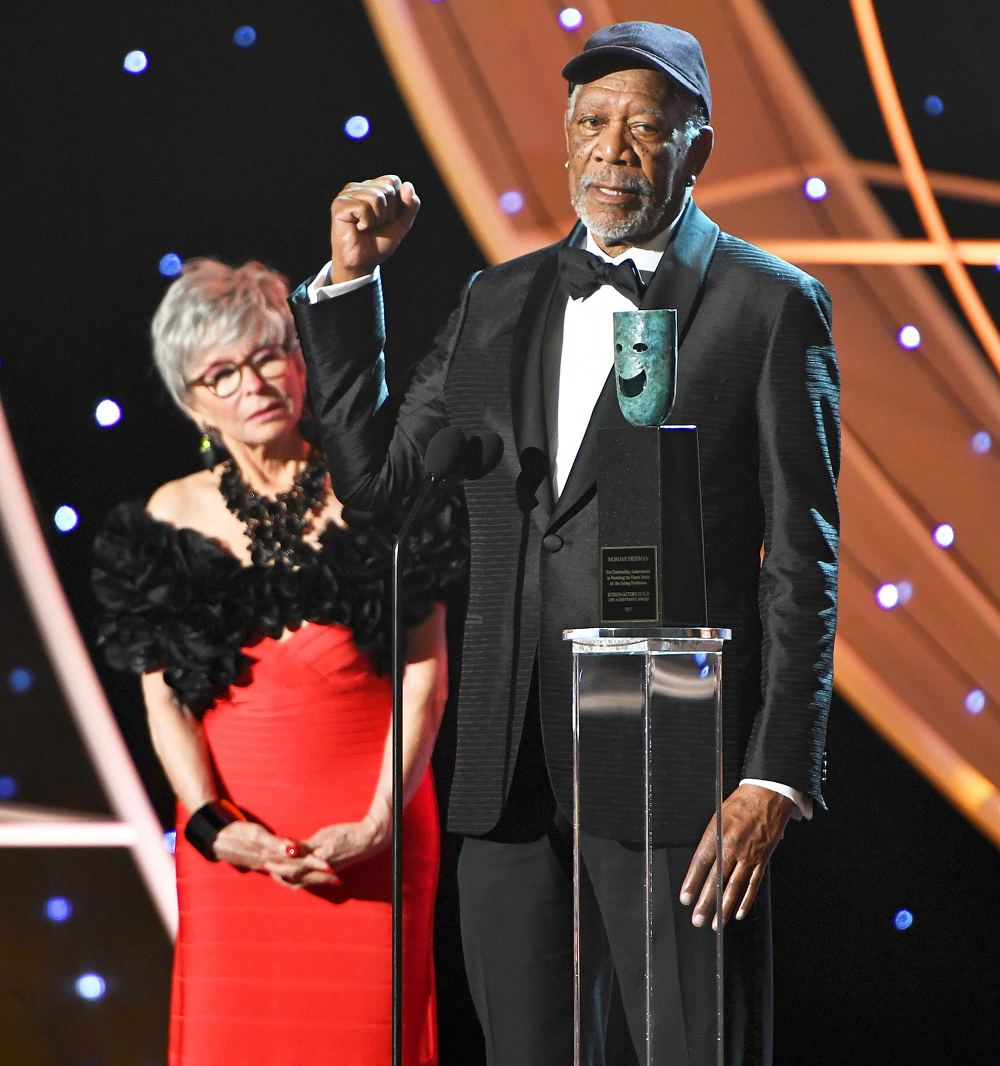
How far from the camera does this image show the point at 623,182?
94.8 inches

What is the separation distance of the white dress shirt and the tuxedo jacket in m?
0.02

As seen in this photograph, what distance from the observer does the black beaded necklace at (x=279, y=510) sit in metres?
2.86

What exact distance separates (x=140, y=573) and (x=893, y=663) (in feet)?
4.98

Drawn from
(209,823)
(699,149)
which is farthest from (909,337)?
(209,823)

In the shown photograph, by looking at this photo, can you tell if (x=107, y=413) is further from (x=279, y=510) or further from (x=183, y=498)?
(x=279, y=510)

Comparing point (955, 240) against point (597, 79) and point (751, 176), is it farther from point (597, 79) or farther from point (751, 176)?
point (597, 79)

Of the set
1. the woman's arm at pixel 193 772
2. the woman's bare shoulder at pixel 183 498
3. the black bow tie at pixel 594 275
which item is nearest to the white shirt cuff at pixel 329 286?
the black bow tie at pixel 594 275

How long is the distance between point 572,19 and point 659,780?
70.2 inches

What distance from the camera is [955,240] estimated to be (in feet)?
9.55

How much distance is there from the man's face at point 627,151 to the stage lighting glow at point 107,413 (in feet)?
3.55

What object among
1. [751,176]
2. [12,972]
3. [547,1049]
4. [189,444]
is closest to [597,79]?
[751,176]

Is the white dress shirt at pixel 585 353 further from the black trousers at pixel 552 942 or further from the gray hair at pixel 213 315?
the gray hair at pixel 213 315

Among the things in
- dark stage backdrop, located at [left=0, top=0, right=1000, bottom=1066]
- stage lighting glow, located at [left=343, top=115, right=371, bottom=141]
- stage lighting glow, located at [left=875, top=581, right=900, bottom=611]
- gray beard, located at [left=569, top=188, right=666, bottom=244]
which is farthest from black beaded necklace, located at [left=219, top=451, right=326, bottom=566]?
stage lighting glow, located at [left=875, top=581, right=900, bottom=611]

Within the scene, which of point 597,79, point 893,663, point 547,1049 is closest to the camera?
point 547,1049
